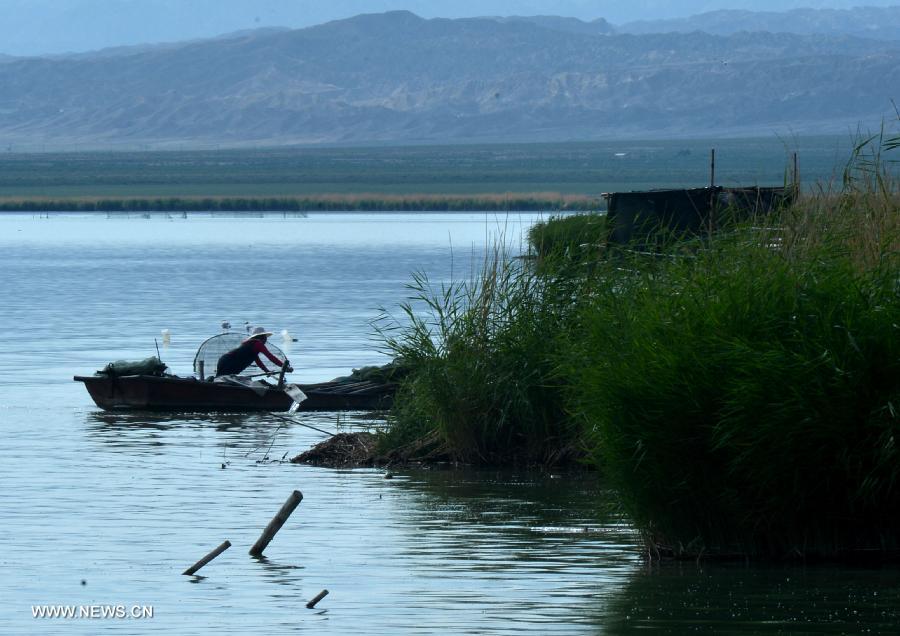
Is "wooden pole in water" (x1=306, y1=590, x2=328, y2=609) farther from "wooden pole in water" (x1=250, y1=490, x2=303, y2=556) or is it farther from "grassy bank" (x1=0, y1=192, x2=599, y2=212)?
"grassy bank" (x1=0, y1=192, x2=599, y2=212)

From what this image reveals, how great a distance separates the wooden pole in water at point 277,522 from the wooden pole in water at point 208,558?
480 mm

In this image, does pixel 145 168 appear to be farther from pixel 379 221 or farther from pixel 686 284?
pixel 686 284

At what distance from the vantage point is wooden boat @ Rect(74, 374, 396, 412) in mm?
26953

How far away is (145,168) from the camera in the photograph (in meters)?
197

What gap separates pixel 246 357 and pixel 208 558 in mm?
14697

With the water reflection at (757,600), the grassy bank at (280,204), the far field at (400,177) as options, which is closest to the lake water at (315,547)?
the water reflection at (757,600)

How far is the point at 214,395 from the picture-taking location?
90.2ft

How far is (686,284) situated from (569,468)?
18.9 ft

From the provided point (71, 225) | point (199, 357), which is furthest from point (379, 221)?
point (199, 357)

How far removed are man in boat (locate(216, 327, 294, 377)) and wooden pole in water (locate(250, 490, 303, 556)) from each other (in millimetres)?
12219

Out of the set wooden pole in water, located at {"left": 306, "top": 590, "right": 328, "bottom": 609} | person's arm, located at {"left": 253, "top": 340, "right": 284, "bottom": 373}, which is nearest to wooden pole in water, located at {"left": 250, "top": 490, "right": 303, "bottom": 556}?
wooden pole in water, located at {"left": 306, "top": 590, "right": 328, "bottom": 609}

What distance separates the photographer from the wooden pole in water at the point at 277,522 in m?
13.6

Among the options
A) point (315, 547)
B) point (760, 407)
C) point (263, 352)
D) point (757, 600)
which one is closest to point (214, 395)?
point (263, 352)

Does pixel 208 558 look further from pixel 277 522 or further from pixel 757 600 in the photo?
pixel 757 600
